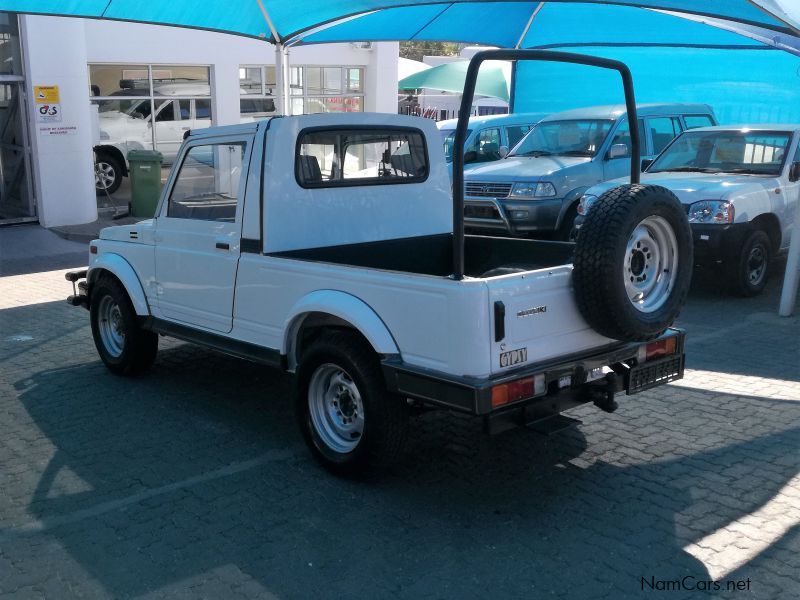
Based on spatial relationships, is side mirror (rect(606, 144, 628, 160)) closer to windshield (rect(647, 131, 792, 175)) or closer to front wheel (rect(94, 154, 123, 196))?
windshield (rect(647, 131, 792, 175))

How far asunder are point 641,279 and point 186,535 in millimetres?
2709

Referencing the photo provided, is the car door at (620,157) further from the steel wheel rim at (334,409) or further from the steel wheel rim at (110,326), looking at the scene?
the steel wheel rim at (334,409)

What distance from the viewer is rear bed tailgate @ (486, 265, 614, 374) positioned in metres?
3.87

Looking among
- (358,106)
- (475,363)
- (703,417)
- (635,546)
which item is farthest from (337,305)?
(358,106)

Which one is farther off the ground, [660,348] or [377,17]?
[377,17]

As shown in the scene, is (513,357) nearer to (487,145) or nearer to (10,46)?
(487,145)

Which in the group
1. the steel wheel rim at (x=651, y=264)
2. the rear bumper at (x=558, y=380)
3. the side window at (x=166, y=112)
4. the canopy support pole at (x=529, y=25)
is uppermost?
the canopy support pole at (x=529, y=25)

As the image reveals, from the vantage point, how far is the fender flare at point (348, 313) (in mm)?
4164

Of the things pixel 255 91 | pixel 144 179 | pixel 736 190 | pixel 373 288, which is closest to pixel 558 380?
pixel 373 288

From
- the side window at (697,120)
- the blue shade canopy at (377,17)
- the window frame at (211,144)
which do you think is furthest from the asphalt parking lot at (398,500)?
the side window at (697,120)

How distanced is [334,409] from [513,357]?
122 centimetres

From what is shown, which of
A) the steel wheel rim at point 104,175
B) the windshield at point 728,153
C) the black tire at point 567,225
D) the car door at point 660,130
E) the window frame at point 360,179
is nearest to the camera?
the window frame at point 360,179

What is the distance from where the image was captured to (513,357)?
3.98 meters

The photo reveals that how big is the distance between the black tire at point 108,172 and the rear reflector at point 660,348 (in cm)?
1446
